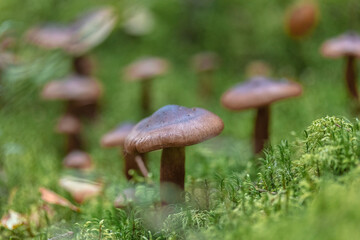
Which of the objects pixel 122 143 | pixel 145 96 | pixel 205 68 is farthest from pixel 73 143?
pixel 205 68

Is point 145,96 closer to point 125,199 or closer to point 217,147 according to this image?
point 217,147

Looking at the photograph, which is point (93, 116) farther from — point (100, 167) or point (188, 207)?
point (188, 207)

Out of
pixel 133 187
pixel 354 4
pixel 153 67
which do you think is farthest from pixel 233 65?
pixel 133 187

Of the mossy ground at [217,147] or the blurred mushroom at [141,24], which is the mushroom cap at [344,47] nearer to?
the mossy ground at [217,147]

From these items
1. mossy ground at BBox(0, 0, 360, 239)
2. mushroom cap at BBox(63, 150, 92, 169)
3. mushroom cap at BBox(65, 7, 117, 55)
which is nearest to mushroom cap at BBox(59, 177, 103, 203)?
mossy ground at BBox(0, 0, 360, 239)

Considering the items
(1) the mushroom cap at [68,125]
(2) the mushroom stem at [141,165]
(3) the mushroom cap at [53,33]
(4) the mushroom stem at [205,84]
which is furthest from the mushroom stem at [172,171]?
(4) the mushroom stem at [205,84]

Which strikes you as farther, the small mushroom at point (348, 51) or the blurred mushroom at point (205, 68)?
the blurred mushroom at point (205, 68)
